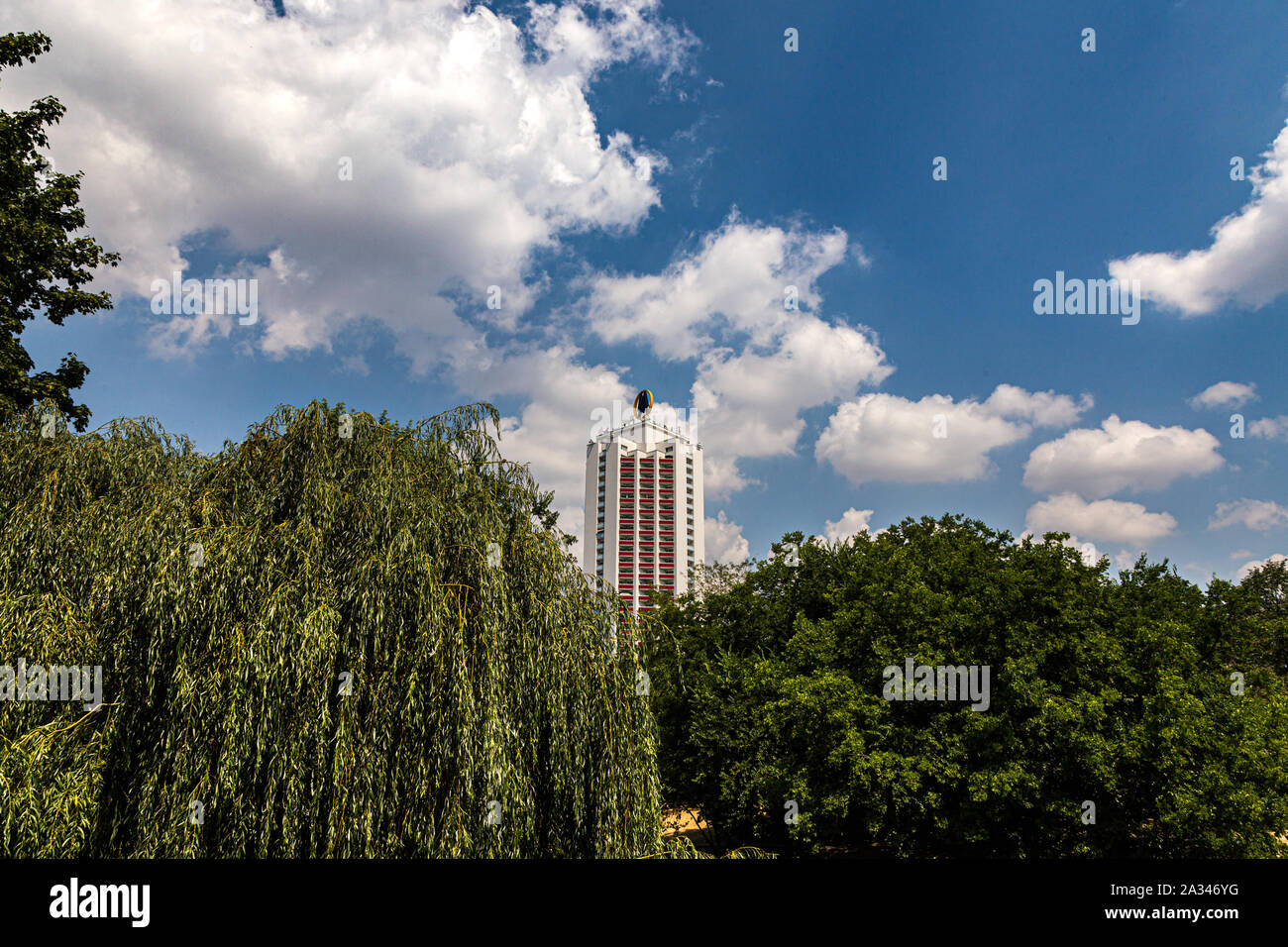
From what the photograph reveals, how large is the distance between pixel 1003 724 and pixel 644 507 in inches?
3831

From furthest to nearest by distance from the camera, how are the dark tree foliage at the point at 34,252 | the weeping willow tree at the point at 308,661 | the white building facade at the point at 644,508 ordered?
1. the white building facade at the point at 644,508
2. the dark tree foliage at the point at 34,252
3. the weeping willow tree at the point at 308,661

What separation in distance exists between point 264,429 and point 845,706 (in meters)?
13.2

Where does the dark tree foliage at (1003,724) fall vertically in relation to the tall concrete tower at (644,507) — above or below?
below

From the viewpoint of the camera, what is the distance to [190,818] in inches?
250

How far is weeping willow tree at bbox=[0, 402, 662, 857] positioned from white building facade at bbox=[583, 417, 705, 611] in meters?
98.9

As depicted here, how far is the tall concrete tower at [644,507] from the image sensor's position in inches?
4341

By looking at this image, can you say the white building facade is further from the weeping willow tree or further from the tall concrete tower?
the weeping willow tree

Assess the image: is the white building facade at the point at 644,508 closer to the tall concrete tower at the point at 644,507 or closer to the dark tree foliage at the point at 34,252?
the tall concrete tower at the point at 644,507

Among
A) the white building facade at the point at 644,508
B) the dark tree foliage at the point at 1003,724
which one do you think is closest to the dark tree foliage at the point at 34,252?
the dark tree foliage at the point at 1003,724

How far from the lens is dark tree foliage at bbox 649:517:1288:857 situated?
14234 mm

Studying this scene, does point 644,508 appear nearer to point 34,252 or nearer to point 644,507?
point 644,507
